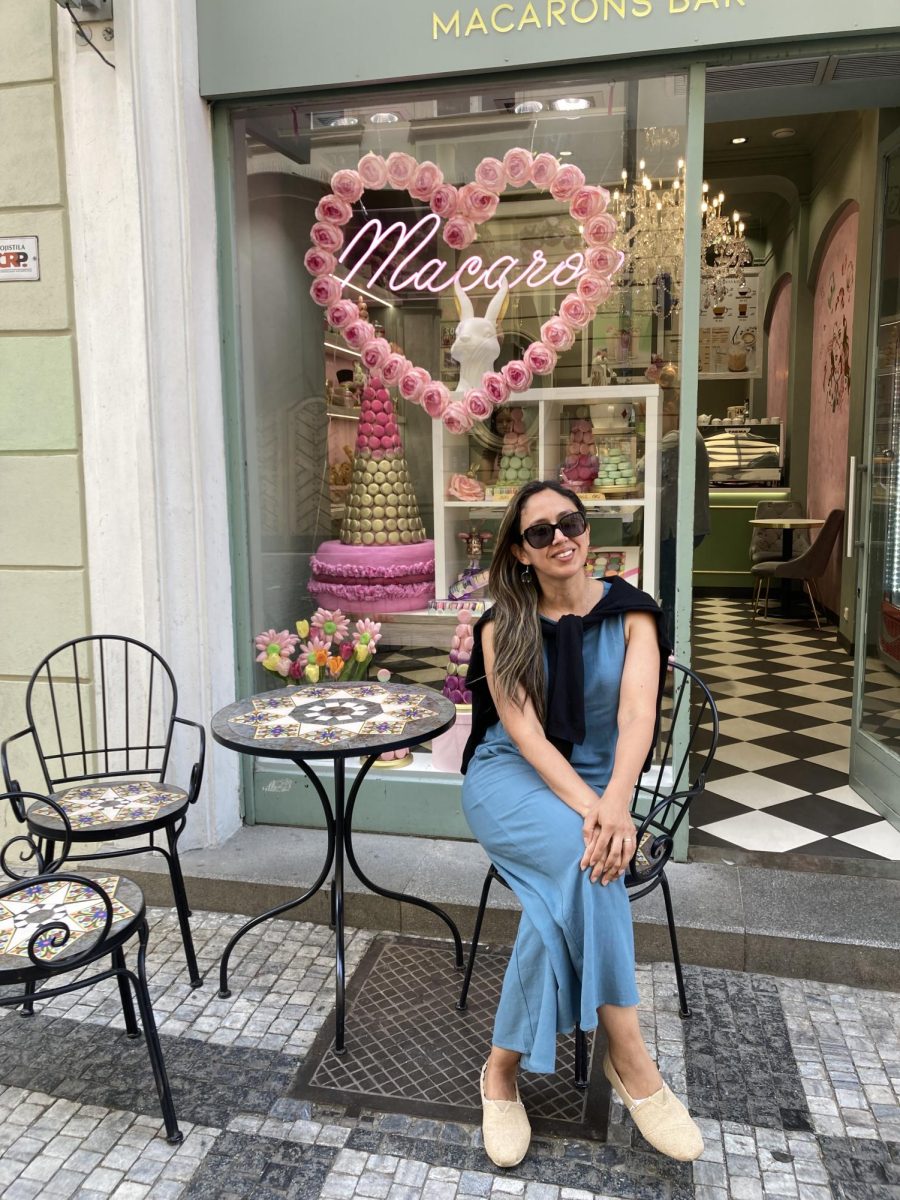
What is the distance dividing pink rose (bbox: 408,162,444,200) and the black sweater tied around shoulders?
1864 millimetres

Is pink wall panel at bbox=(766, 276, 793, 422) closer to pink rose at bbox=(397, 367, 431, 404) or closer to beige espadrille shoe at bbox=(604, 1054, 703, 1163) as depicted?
pink rose at bbox=(397, 367, 431, 404)

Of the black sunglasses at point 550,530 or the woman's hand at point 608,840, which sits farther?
the black sunglasses at point 550,530

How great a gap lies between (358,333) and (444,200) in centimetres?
57

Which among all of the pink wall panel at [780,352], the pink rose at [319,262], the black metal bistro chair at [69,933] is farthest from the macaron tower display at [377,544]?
the pink wall panel at [780,352]

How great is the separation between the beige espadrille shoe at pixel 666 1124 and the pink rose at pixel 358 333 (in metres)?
2.63

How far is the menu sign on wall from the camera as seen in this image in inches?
485

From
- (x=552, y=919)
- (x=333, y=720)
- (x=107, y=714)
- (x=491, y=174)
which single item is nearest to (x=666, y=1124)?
(x=552, y=919)

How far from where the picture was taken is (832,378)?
8406mm

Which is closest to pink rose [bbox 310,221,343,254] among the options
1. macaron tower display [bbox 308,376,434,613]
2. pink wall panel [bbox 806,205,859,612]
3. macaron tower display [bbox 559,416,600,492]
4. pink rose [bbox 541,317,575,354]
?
macaron tower display [bbox 308,376,434,613]

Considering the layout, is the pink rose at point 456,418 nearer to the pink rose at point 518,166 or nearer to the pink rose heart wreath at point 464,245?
the pink rose heart wreath at point 464,245

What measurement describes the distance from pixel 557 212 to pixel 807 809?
2.52m

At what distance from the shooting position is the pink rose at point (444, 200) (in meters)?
3.37

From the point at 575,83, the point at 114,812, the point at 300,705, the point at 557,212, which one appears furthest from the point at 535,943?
the point at 575,83

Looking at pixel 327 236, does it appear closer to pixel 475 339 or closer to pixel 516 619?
pixel 475 339
